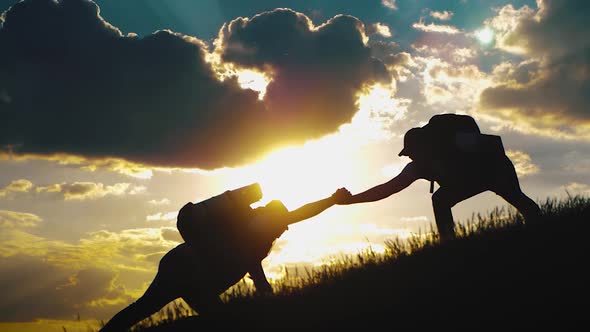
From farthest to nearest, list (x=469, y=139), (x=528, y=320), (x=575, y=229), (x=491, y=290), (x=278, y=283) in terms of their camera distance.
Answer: (x=469, y=139) < (x=278, y=283) < (x=575, y=229) < (x=491, y=290) < (x=528, y=320)

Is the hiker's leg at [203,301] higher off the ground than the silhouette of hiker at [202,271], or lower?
lower

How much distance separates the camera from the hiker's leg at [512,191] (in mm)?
7266

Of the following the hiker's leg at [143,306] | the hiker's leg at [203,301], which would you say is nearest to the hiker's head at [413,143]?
the hiker's leg at [203,301]

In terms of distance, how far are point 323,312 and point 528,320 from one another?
6.26 ft

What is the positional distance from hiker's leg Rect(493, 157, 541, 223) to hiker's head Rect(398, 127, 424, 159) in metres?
1.24

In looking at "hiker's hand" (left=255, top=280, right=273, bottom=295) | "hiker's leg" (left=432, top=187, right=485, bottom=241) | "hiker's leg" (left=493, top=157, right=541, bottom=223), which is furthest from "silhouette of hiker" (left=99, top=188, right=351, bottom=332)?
"hiker's leg" (left=493, top=157, right=541, bottom=223)

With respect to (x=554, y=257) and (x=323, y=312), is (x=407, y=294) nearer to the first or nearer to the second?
(x=323, y=312)

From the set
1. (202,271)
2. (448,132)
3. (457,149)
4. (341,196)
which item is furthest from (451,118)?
(202,271)

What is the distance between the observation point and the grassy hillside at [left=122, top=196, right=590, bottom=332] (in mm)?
4172

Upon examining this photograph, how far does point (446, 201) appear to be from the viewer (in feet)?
24.7

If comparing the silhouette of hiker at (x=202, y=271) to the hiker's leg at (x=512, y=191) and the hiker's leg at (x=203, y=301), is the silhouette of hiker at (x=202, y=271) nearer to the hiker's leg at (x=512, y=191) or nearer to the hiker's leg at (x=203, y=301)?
the hiker's leg at (x=203, y=301)

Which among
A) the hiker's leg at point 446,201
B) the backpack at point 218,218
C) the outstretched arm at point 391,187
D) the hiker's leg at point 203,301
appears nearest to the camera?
the backpack at point 218,218

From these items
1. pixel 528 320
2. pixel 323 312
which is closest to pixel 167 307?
pixel 323 312

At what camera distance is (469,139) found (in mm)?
7312
